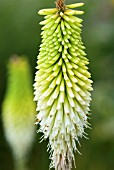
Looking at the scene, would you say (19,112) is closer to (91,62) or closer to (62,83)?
(62,83)

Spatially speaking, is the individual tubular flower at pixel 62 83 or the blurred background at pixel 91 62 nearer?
the individual tubular flower at pixel 62 83

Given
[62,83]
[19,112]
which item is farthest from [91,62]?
[62,83]

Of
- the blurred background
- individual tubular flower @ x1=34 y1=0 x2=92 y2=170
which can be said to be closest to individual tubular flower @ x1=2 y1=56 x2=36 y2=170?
the blurred background

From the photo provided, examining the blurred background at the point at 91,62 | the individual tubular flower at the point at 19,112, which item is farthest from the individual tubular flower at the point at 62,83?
the blurred background at the point at 91,62

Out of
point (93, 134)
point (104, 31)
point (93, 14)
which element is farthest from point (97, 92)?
point (93, 14)

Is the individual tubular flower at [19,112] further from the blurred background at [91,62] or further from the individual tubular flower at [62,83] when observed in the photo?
the individual tubular flower at [62,83]

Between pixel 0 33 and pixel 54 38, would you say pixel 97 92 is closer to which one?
pixel 0 33
